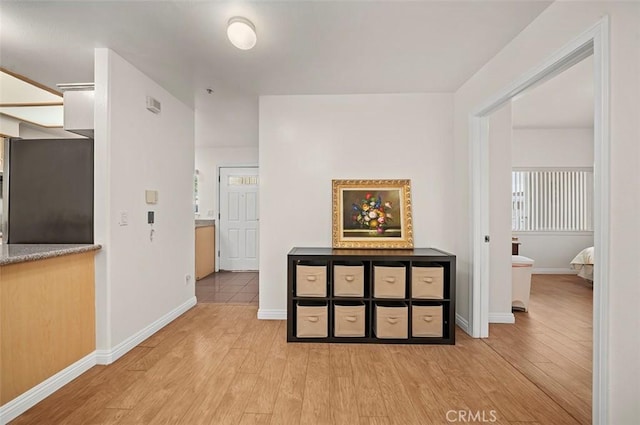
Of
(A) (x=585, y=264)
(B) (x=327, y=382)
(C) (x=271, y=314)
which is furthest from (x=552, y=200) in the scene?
(B) (x=327, y=382)

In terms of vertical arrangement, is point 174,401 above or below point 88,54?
below

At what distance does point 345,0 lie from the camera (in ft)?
6.18

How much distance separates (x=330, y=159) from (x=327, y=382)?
2.14 metres

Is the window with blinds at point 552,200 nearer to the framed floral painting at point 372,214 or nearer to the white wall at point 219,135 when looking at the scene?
the framed floral painting at point 372,214

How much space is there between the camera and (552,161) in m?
5.83

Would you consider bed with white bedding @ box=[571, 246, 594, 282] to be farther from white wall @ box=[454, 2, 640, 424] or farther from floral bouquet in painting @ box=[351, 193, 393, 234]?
white wall @ box=[454, 2, 640, 424]

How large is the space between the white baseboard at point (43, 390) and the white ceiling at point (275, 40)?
2.30 metres

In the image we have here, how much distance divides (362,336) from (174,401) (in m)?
1.54

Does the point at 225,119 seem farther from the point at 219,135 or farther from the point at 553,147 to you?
the point at 553,147

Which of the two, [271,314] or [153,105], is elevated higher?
[153,105]

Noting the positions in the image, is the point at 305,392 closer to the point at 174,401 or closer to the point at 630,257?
the point at 174,401

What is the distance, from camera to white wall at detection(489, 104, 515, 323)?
131 inches

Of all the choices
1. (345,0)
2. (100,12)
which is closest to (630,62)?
(345,0)

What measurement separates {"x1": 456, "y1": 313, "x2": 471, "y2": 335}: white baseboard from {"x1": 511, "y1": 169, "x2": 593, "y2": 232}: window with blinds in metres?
3.58
